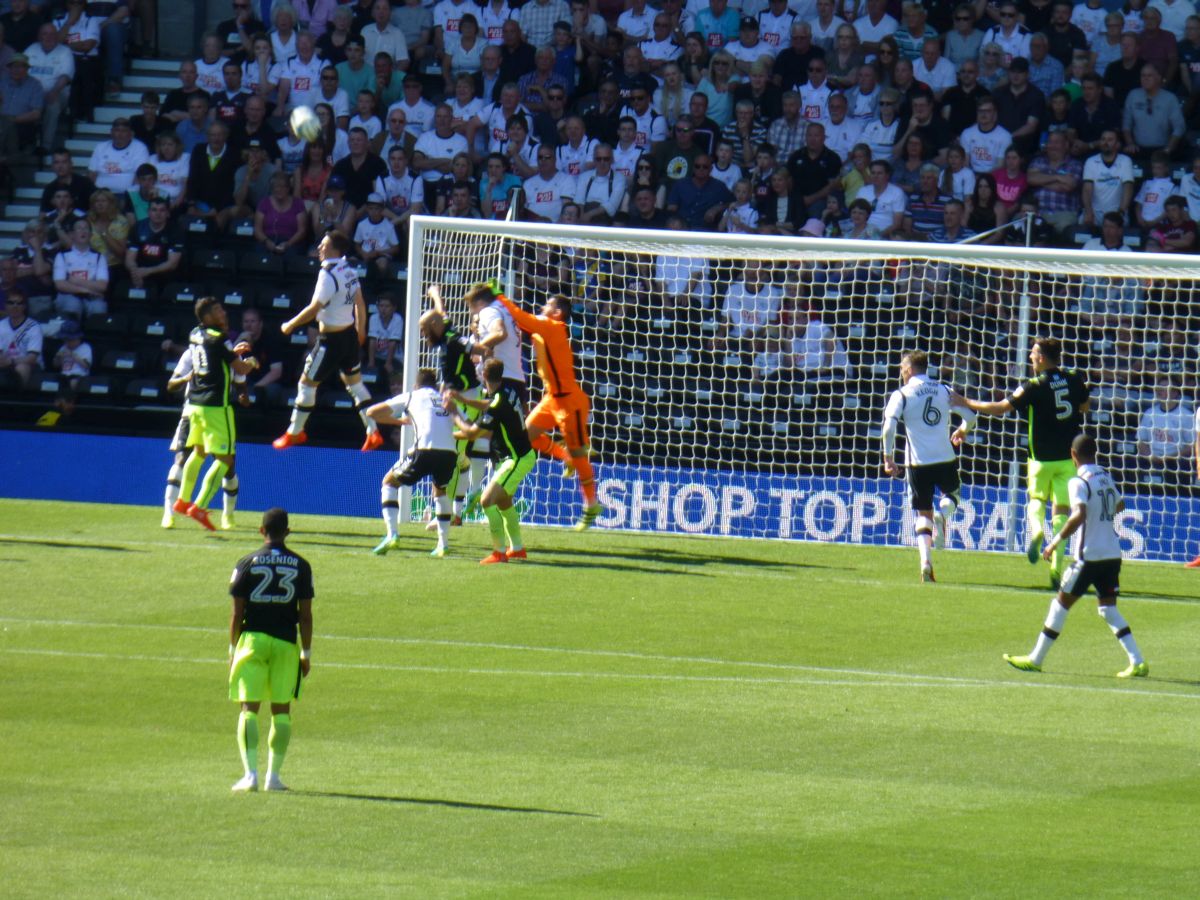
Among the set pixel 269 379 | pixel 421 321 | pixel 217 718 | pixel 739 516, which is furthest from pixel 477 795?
pixel 269 379

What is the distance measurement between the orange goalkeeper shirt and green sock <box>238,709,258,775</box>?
9.10 metres

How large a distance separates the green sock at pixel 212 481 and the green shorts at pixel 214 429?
19cm

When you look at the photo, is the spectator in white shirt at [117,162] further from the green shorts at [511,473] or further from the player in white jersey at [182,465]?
the green shorts at [511,473]

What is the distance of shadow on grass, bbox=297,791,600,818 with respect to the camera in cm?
968

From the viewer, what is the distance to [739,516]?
20484 millimetres

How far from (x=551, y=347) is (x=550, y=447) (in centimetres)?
146

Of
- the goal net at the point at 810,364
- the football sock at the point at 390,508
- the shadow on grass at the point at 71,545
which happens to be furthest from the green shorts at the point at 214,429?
the goal net at the point at 810,364

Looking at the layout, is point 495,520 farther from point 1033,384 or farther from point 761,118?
point 761,118

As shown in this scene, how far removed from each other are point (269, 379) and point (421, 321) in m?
5.53

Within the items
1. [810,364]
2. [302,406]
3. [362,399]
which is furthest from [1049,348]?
[302,406]

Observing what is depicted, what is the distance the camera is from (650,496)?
20688mm

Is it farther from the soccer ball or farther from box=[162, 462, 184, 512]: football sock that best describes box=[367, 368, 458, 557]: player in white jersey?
the soccer ball

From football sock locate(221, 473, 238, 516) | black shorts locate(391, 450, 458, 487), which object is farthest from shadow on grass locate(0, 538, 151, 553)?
black shorts locate(391, 450, 458, 487)

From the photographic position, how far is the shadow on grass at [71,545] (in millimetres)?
18055
